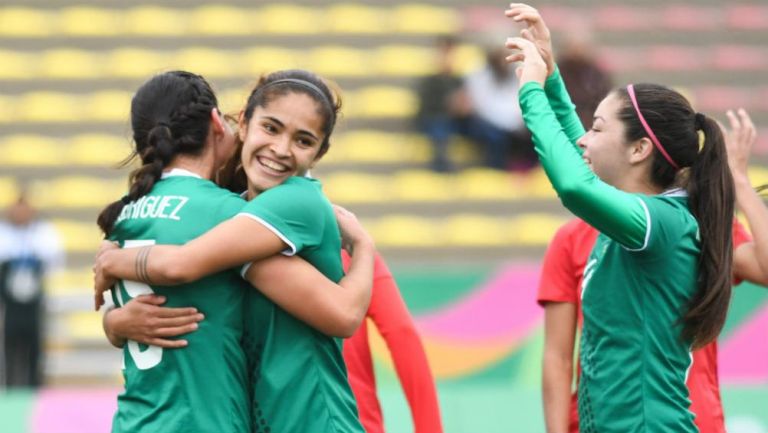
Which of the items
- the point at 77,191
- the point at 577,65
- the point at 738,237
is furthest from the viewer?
the point at 77,191

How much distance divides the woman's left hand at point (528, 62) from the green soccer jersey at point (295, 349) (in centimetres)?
62

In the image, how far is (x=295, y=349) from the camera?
345cm

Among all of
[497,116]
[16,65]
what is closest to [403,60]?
[497,116]

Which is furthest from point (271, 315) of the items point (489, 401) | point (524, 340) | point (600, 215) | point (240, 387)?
point (524, 340)

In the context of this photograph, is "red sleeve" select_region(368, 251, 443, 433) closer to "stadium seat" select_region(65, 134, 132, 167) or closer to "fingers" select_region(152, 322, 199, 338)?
"fingers" select_region(152, 322, 199, 338)

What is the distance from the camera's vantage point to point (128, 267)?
138 inches

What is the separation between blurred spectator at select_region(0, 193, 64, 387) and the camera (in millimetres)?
10883

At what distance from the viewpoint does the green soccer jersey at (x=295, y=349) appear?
3418 millimetres

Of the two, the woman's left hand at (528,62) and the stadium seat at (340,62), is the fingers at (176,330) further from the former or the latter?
the stadium seat at (340,62)

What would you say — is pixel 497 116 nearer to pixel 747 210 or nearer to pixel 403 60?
pixel 403 60

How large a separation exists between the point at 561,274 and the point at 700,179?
26.2 inches

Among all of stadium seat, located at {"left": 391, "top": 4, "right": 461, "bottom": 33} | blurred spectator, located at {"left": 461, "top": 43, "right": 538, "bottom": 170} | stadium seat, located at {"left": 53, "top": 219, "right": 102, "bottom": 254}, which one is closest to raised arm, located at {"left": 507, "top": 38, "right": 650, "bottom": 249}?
blurred spectator, located at {"left": 461, "top": 43, "right": 538, "bottom": 170}

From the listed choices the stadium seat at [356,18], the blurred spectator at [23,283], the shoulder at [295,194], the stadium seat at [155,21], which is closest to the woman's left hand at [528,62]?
the shoulder at [295,194]

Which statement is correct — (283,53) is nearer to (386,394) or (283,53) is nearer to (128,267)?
(386,394)
